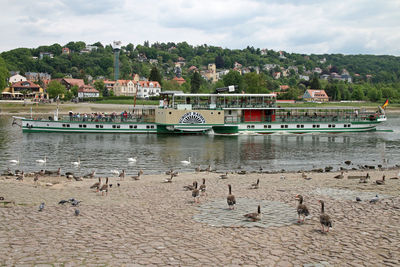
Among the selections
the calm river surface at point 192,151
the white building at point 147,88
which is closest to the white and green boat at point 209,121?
the calm river surface at point 192,151

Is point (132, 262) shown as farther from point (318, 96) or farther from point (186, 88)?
point (318, 96)

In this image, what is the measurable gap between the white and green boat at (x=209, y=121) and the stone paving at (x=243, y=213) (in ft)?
124

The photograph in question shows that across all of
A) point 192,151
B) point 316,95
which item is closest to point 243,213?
point 192,151

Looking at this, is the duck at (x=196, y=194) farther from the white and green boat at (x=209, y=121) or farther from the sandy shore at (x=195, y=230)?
the white and green boat at (x=209, y=121)

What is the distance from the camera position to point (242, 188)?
1827 cm

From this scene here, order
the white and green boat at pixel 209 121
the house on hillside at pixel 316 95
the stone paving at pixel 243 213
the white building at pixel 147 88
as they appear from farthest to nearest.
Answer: the house on hillside at pixel 316 95, the white building at pixel 147 88, the white and green boat at pixel 209 121, the stone paving at pixel 243 213

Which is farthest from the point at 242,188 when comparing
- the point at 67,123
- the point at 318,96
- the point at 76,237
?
the point at 318,96

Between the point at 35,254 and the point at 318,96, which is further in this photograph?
the point at 318,96

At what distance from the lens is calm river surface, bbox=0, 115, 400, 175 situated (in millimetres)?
29641

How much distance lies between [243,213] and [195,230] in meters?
2.42

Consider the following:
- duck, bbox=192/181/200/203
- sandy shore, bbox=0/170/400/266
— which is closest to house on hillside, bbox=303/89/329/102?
sandy shore, bbox=0/170/400/266

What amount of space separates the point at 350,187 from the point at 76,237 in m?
12.6

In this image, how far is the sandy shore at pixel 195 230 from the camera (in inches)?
359

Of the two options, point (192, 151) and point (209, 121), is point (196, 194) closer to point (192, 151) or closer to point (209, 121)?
point (192, 151)
